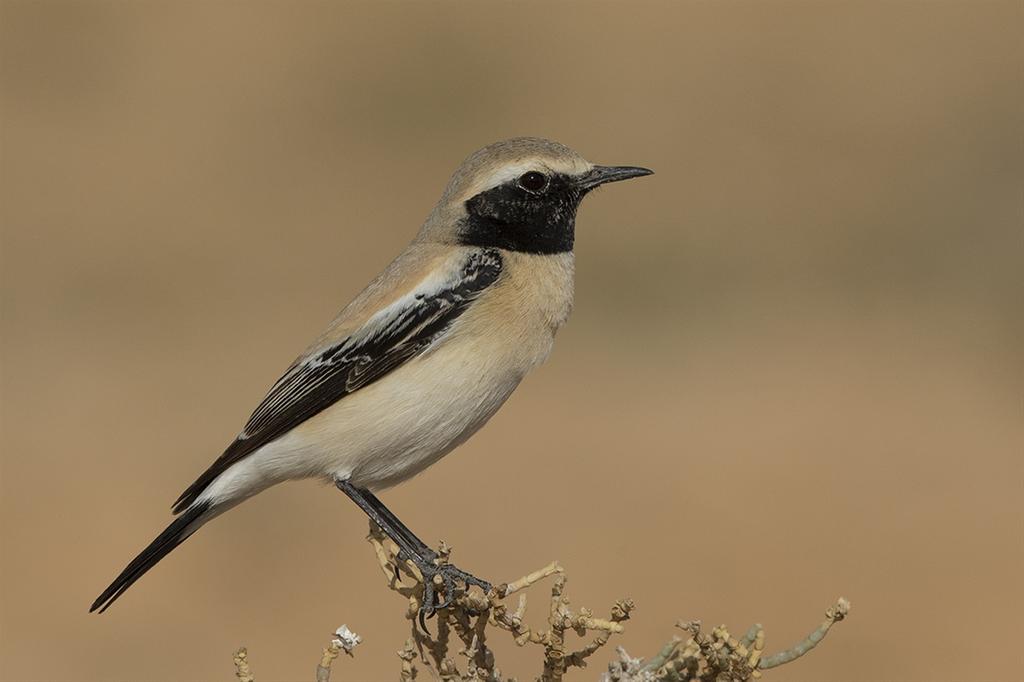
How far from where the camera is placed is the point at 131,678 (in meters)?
10.1

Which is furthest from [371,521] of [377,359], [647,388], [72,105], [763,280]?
[72,105]

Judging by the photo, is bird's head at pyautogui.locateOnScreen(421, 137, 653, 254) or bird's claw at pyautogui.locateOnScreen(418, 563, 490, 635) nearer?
bird's claw at pyautogui.locateOnScreen(418, 563, 490, 635)

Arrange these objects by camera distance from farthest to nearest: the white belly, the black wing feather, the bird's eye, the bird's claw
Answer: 1. the bird's eye
2. the black wing feather
3. the white belly
4. the bird's claw

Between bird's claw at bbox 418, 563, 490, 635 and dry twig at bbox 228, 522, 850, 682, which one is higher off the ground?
bird's claw at bbox 418, 563, 490, 635

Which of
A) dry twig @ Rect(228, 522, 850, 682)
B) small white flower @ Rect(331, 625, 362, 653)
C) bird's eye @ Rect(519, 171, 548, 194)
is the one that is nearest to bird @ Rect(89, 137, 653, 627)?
bird's eye @ Rect(519, 171, 548, 194)

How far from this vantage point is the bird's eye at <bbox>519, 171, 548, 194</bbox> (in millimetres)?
5996

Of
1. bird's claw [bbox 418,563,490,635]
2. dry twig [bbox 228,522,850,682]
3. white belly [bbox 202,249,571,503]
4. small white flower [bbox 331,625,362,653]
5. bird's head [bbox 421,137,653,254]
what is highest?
bird's head [bbox 421,137,653,254]

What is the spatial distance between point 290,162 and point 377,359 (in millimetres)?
16000

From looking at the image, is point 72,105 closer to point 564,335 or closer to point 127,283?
point 127,283

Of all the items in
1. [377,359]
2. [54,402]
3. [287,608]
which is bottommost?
[377,359]

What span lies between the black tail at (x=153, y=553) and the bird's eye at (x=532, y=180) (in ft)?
5.77

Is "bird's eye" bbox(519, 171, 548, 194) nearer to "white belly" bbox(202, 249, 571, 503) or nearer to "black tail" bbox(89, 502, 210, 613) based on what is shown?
"white belly" bbox(202, 249, 571, 503)

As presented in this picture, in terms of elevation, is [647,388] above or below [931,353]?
below

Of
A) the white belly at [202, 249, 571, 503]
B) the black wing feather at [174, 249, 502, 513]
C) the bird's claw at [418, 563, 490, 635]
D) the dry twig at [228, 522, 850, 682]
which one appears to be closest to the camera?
the dry twig at [228, 522, 850, 682]
